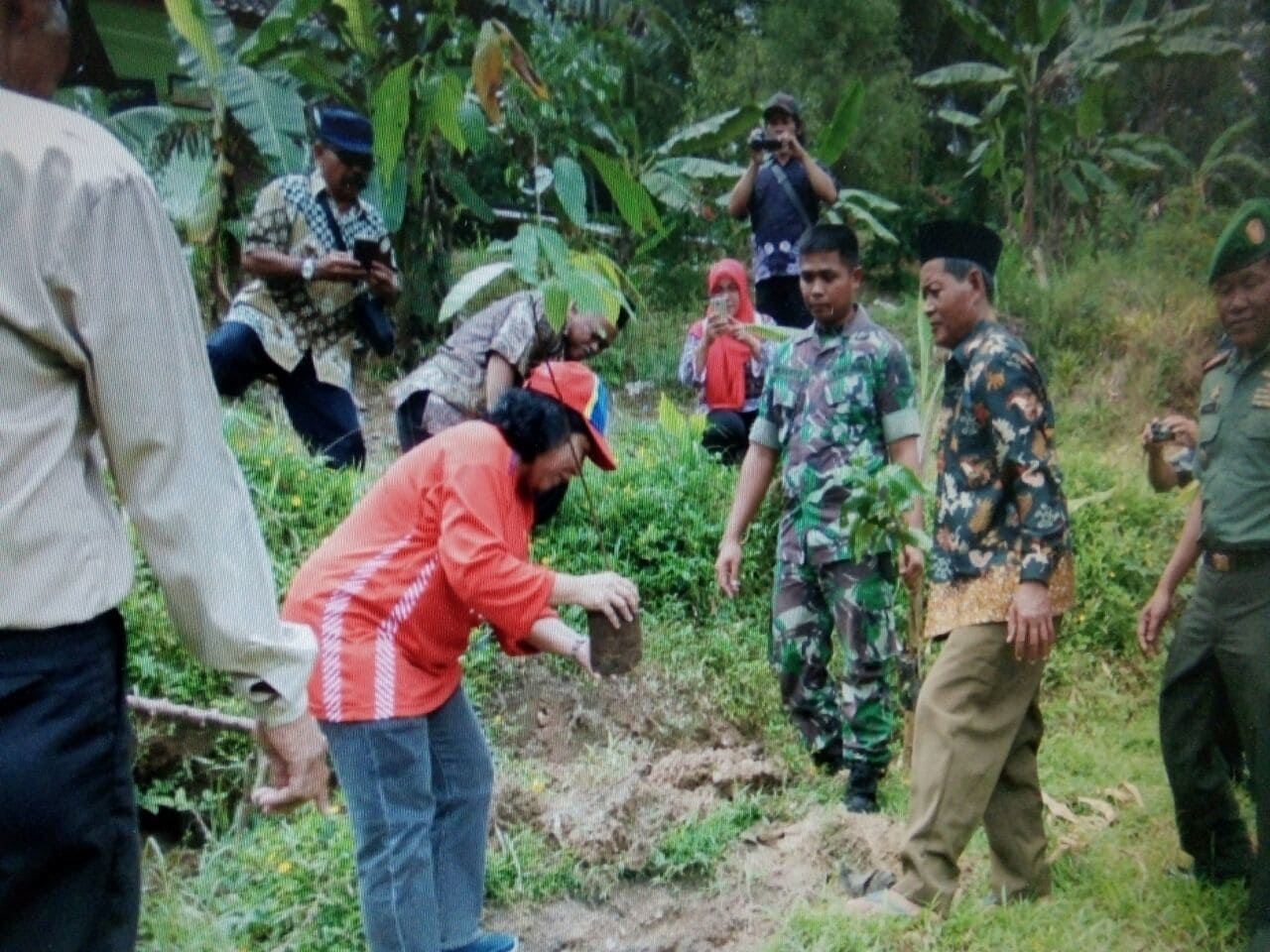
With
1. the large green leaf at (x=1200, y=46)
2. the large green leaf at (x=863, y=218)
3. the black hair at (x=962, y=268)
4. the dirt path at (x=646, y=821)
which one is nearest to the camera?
the black hair at (x=962, y=268)

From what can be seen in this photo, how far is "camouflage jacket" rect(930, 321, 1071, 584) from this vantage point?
2717 millimetres

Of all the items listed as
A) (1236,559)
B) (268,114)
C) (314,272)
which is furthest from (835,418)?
(268,114)

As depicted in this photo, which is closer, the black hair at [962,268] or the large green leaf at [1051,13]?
the black hair at [962,268]

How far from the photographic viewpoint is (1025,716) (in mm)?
2977

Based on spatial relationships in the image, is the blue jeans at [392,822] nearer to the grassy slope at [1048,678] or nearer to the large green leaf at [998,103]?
the grassy slope at [1048,678]

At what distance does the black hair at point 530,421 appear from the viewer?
8.26ft

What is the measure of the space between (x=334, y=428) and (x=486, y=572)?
2370 millimetres

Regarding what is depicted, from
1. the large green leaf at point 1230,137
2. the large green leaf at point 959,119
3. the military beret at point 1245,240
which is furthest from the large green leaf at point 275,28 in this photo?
the large green leaf at point 1230,137

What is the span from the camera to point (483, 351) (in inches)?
167

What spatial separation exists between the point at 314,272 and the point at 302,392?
51 cm

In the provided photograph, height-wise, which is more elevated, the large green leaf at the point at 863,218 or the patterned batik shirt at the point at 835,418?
the large green leaf at the point at 863,218

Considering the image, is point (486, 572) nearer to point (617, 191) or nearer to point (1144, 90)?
point (617, 191)

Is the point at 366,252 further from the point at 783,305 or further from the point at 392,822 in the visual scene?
the point at 392,822

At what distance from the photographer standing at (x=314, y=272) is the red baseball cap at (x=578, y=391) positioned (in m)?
1.81
